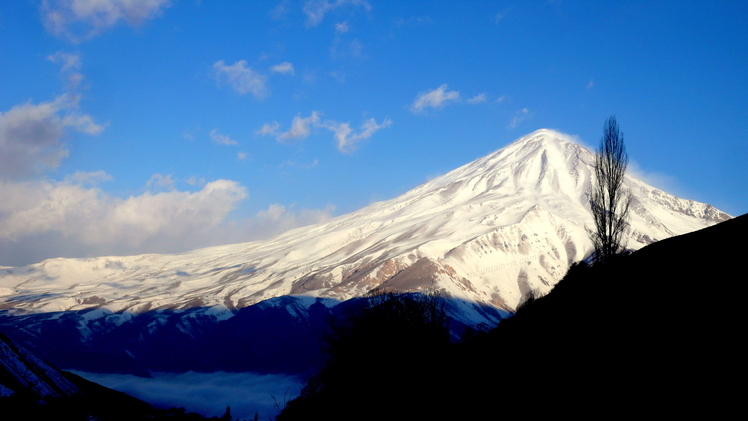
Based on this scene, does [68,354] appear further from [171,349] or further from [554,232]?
[554,232]

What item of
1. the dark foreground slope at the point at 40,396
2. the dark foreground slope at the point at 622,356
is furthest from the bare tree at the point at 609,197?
the dark foreground slope at the point at 40,396

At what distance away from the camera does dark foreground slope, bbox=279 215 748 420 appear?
6656 millimetres

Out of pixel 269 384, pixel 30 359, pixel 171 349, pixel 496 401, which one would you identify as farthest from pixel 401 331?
pixel 171 349

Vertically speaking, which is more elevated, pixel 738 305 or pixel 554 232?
pixel 554 232

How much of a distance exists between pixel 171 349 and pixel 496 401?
14087 centimetres

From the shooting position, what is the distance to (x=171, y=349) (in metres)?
134

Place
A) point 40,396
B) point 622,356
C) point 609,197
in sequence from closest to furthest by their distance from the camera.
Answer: point 40,396 → point 622,356 → point 609,197

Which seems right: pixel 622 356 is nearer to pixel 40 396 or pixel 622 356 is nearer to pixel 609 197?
pixel 40 396

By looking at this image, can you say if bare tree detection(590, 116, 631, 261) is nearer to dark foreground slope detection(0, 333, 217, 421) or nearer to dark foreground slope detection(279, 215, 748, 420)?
dark foreground slope detection(279, 215, 748, 420)

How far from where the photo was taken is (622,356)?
8125 millimetres

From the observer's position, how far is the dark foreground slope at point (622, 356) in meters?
6.66

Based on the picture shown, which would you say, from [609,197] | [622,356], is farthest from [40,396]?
[609,197]

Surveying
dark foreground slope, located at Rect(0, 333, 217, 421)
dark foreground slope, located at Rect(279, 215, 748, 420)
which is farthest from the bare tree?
dark foreground slope, located at Rect(0, 333, 217, 421)

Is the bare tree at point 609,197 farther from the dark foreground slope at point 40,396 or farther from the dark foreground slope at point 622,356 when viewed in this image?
the dark foreground slope at point 40,396
